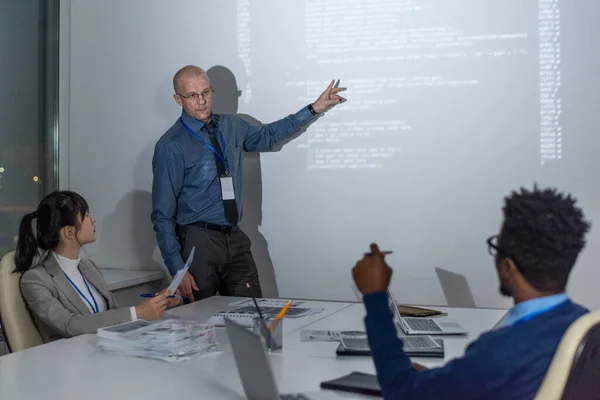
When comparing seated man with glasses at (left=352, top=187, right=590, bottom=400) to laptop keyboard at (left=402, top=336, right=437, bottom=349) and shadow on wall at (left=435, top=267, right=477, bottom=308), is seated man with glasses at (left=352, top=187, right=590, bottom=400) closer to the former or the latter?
laptop keyboard at (left=402, top=336, right=437, bottom=349)

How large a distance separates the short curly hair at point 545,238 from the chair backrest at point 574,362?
103 mm

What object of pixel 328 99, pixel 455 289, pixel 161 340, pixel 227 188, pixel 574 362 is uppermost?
pixel 328 99

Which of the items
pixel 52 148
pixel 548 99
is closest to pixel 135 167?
pixel 52 148

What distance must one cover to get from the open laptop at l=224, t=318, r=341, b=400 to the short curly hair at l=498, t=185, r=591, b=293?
1.79 feet

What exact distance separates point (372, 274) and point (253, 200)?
3.02 metres

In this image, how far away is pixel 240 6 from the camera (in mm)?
4496

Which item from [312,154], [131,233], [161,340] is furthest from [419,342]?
[131,233]

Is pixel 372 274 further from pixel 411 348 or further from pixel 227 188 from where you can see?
pixel 227 188

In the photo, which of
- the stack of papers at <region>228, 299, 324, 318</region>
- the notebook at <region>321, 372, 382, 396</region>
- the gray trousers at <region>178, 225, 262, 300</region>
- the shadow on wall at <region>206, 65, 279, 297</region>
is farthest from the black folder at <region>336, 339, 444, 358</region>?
the shadow on wall at <region>206, 65, 279, 297</region>

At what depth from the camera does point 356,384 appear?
1761mm

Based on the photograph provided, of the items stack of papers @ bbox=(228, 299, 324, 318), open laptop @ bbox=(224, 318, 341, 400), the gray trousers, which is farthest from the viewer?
the gray trousers

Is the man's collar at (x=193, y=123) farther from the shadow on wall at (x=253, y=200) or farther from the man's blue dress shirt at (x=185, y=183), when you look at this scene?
the shadow on wall at (x=253, y=200)

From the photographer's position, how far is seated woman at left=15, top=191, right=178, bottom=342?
2533 millimetres

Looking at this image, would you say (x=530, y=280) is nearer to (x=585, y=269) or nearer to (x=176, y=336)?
(x=176, y=336)
